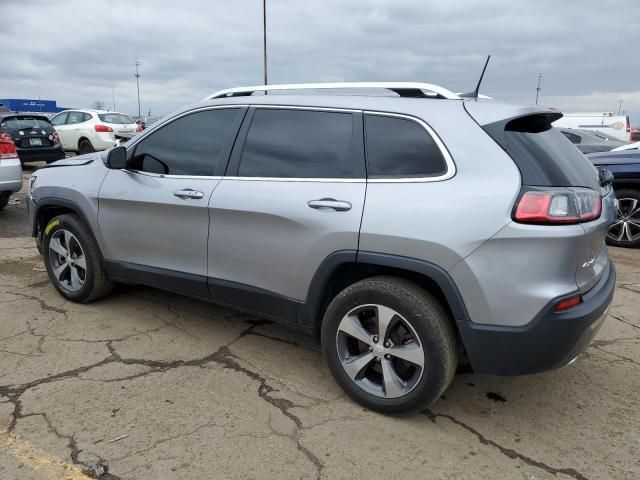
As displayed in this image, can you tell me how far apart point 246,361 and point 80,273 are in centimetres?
178

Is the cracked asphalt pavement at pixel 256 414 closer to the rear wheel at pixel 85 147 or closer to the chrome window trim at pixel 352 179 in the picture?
the chrome window trim at pixel 352 179

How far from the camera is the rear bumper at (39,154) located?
12.1 m

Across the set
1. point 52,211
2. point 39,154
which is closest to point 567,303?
point 52,211

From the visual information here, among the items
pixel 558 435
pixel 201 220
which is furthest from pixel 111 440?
pixel 558 435

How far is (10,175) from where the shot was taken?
24.7 ft

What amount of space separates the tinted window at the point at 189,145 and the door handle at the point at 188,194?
0.14 meters

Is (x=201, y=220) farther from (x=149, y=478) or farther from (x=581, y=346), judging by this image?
(x=581, y=346)

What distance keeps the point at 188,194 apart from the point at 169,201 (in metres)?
0.19

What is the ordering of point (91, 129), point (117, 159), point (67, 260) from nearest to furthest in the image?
point (117, 159) < point (67, 260) < point (91, 129)

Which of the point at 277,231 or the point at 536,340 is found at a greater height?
the point at 277,231

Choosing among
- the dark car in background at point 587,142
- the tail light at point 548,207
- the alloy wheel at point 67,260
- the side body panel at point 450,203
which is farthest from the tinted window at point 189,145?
the dark car in background at point 587,142

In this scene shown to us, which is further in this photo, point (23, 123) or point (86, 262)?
point (23, 123)

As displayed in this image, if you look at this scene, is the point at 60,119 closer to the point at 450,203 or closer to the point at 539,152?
the point at 450,203

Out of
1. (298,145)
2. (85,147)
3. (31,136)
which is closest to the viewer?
(298,145)
